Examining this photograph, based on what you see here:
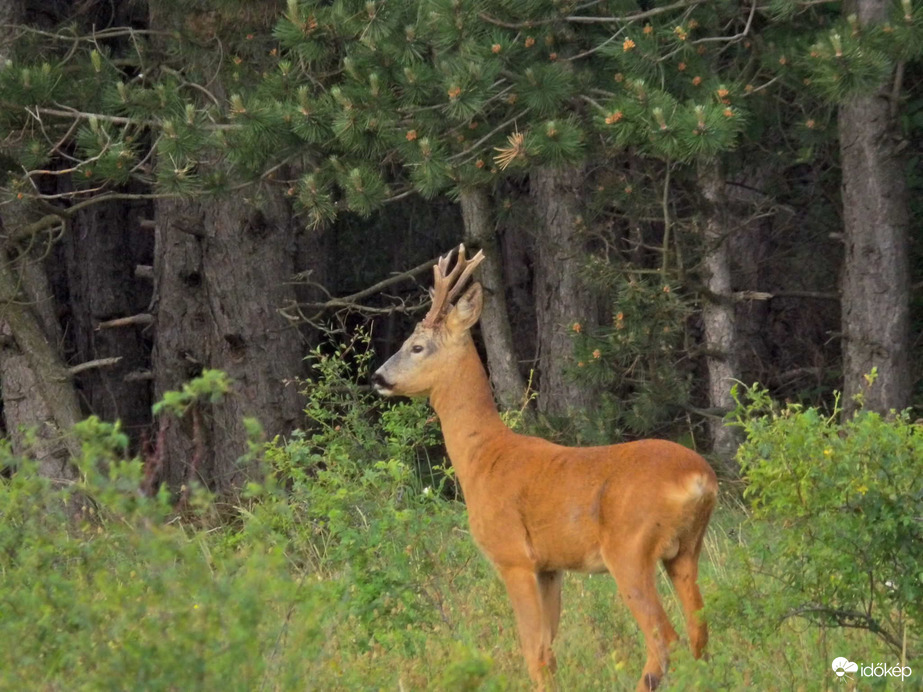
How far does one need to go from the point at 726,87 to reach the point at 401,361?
2.60m

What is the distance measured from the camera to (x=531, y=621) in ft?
19.1

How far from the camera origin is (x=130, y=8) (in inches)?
514

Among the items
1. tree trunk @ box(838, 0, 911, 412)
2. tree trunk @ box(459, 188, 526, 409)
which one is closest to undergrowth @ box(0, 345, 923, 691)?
tree trunk @ box(838, 0, 911, 412)

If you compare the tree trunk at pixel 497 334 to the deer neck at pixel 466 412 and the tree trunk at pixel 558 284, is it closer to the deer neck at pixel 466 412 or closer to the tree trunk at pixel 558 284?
the tree trunk at pixel 558 284

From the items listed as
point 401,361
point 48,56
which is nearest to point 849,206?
point 401,361

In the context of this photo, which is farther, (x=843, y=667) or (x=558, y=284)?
(x=558, y=284)

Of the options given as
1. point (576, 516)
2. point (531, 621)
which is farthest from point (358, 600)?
point (576, 516)

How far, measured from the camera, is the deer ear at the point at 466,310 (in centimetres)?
693

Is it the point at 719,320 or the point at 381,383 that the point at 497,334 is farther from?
the point at 381,383

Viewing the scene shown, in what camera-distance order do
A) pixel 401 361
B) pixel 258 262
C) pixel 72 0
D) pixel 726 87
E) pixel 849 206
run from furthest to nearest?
1. pixel 72 0
2. pixel 258 262
3. pixel 849 206
4. pixel 726 87
5. pixel 401 361

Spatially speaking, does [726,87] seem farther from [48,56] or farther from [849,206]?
[48,56]

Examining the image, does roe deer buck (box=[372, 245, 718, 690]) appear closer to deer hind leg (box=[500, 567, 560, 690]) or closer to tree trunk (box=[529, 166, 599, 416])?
deer hind leg (box=[500, 567, 560, 690])

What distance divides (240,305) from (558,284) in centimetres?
253

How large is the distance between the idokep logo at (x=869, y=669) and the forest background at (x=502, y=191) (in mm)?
158
